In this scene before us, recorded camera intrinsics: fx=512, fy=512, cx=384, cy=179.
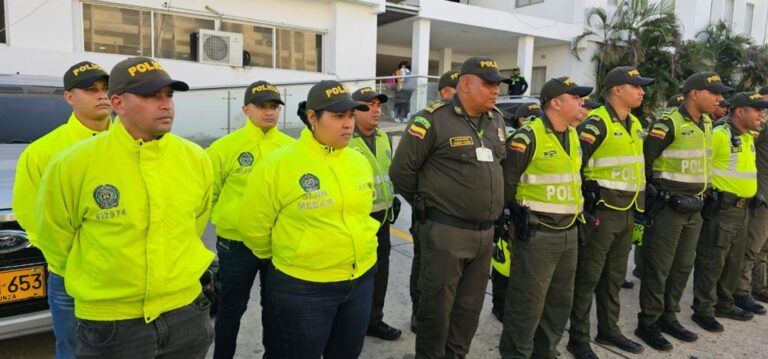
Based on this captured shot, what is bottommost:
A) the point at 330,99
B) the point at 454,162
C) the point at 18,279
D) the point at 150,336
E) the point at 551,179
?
the point at 18,279

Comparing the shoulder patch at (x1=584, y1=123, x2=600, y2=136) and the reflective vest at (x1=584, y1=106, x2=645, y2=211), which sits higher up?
the shoulder patch at (x1=584, y1=123, x2=600, y2=136)

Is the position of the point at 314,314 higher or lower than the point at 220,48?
lower

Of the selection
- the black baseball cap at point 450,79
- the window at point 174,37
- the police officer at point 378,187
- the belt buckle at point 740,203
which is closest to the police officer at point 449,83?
the black baseball cap at point 450,79

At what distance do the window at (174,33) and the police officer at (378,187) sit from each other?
8.82 m

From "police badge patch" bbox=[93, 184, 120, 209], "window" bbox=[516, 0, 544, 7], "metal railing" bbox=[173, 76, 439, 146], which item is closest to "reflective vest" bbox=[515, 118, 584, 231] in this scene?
"police badge patch" bbox=[93, 184, 120, 209]

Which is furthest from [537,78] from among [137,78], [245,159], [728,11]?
[137,78]

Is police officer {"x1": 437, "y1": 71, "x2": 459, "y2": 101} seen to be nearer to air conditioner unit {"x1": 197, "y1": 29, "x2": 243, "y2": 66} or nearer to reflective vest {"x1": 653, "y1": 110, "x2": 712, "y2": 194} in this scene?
reflective vest {"x1": 653, "y1": 110, "x2": 712, "y2": 194}

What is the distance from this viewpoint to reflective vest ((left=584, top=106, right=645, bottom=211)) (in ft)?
12.2

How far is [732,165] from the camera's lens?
4.55 meters

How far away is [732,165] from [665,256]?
1244mm

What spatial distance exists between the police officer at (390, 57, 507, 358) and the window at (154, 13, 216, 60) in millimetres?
9573

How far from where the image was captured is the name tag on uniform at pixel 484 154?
124 inches

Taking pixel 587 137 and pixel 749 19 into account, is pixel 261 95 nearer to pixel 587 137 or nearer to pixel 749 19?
pixel 587 137

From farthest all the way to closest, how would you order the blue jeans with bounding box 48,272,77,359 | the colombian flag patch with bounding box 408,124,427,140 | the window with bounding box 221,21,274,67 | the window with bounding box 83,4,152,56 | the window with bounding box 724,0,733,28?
the window with bounding box 724,0,733,28
the window with bounding box 221,21,274,67
the window with bounding box 83,4,152,56
the colombian flag patch with bounding box 408,124,427,140
the blue jeans with bounding box 48,272,77,359
